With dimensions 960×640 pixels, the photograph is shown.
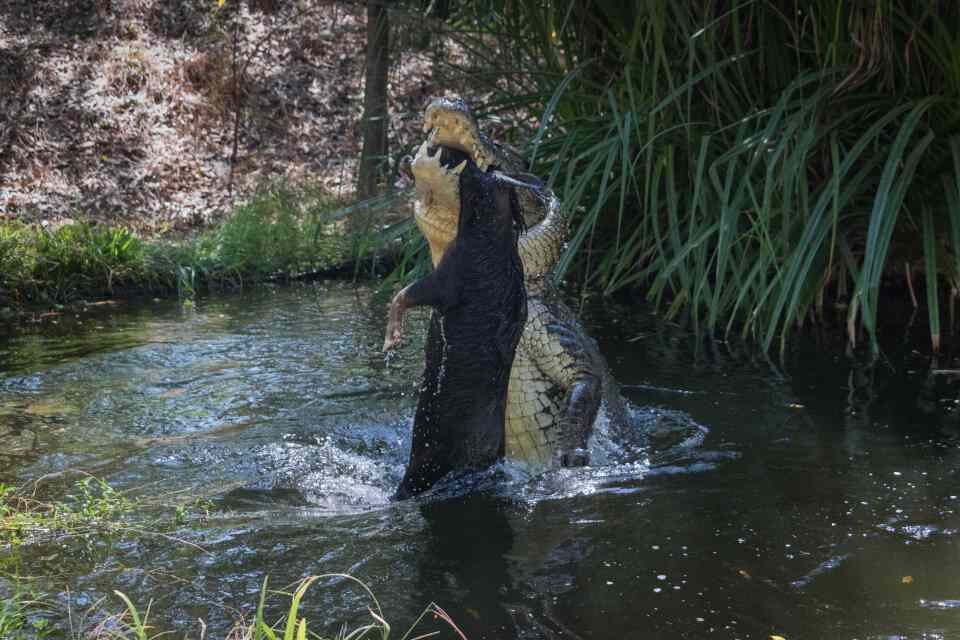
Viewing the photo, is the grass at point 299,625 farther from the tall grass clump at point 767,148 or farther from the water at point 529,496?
the tall grass clump at point 767,148

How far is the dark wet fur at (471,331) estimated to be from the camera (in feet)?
11.0

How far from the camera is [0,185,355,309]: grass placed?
7.98m

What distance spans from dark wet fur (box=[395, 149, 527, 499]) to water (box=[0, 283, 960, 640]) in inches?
7.9

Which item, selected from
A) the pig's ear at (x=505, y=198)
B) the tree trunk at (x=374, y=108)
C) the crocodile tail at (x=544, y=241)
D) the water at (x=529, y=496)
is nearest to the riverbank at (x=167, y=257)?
the tree trunk at (x=374, y=108)

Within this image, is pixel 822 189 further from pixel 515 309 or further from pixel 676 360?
pixel 515 309

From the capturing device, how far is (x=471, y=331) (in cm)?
345

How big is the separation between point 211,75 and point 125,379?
8673 millimetres

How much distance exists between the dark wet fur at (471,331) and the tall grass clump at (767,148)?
6.54ft

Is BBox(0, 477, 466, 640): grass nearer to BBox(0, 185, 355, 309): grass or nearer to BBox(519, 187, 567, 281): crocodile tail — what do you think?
BBox(519, 187, 567, 281): crocodile tail

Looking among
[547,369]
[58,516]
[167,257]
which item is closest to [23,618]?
[58,516]

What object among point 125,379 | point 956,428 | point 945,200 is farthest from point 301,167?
point 956,428

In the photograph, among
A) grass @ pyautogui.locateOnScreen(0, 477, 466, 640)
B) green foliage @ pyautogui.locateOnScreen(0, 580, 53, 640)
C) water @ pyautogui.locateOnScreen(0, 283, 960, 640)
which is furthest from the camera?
water @ pyautogui.locateOnScreen(0, 283, 960, 640)

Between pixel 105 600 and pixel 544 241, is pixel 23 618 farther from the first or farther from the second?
pixel 544 241

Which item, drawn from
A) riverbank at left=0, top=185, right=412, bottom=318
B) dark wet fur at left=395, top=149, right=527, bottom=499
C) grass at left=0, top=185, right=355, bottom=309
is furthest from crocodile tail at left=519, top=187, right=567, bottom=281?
grass at left=0, top=185, right=355, bottom=309
